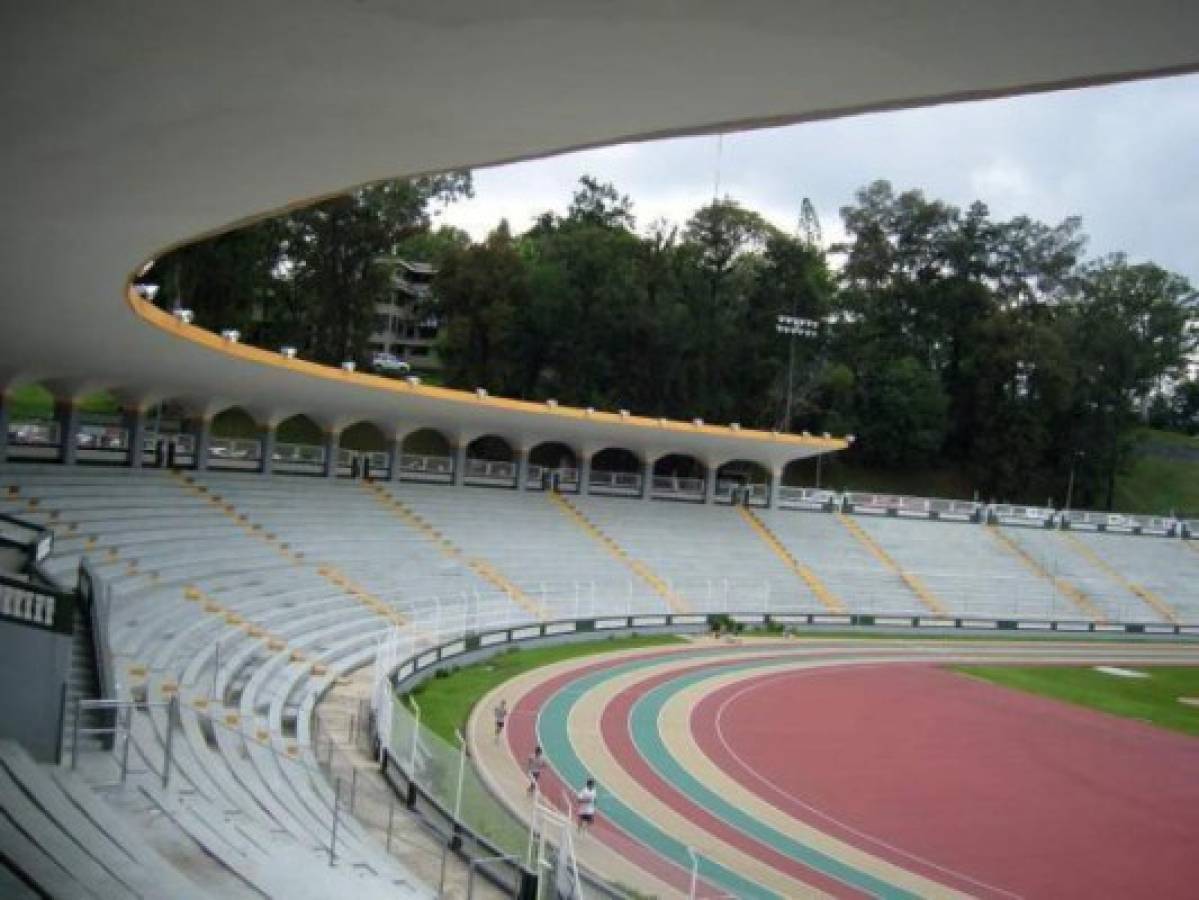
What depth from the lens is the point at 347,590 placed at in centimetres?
2636

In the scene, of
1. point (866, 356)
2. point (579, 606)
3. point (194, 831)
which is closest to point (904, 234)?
point (866, 356)

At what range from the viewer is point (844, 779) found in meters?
18.6

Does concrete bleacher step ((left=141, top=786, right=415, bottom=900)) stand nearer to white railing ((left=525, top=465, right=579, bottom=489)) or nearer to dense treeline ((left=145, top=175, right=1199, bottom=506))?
white railing ((left=525, top=465, right=579, bottom=489))

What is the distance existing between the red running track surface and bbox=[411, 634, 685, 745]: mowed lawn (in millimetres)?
4417

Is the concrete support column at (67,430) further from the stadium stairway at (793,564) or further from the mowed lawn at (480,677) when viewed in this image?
the stadium stairway at (793,564)

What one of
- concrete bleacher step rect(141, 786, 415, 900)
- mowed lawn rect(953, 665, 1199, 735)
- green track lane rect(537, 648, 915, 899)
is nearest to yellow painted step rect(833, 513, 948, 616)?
mowed lawn rect(953, 665, 1199, 735)

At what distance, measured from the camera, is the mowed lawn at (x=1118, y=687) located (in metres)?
27.3

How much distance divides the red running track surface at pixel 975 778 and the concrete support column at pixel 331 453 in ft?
49.9

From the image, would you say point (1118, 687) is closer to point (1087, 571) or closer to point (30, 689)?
point (1087, 571)

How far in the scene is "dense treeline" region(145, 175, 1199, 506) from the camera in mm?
55312

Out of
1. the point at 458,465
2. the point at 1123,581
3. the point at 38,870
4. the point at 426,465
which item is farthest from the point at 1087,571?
the point at 38,870

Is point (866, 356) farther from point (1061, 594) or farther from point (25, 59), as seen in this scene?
point (25, 59)

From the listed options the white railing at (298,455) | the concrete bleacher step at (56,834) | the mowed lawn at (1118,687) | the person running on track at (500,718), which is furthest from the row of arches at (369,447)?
the concrete bleacher step at (56,834)

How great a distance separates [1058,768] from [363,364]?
40.9m
